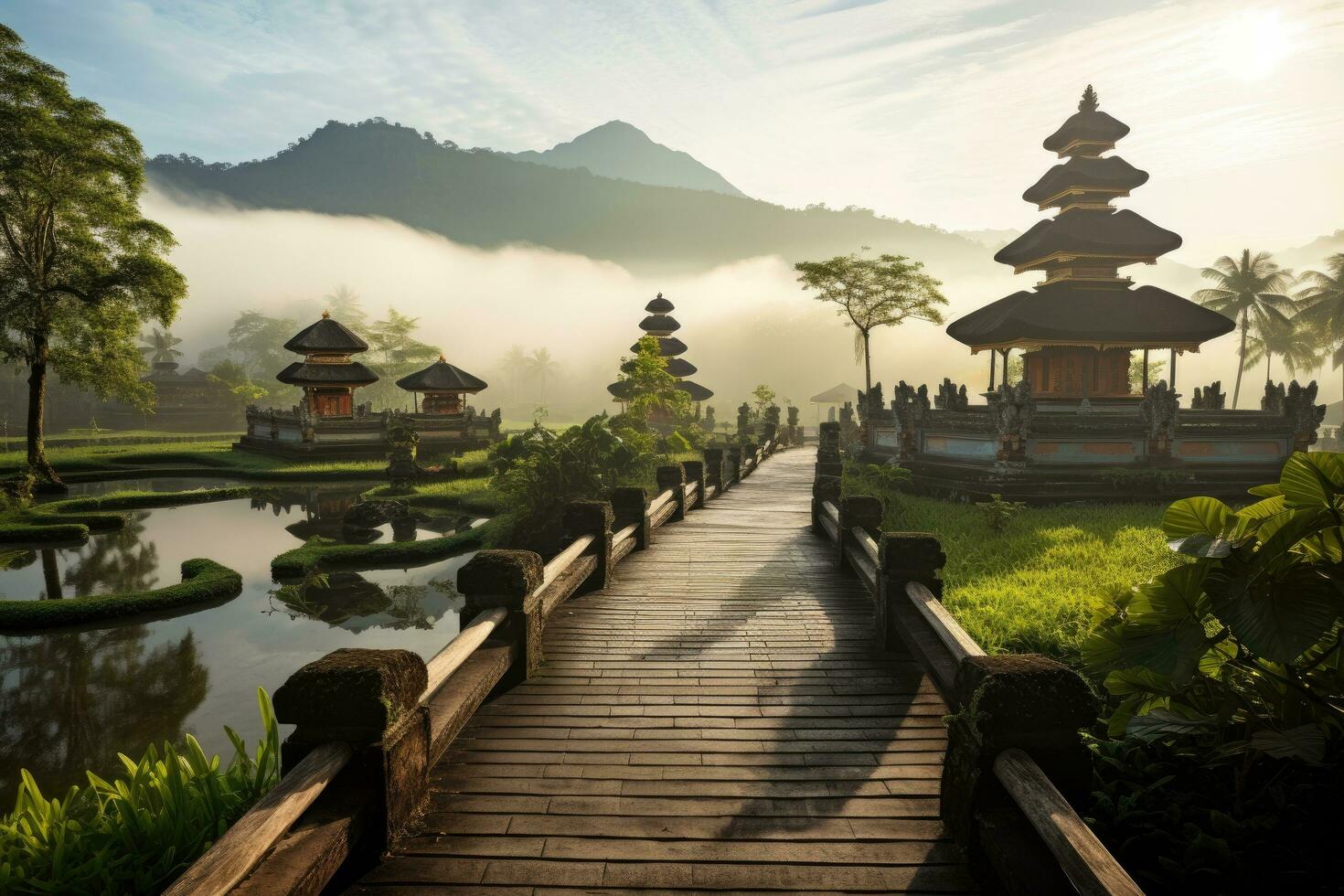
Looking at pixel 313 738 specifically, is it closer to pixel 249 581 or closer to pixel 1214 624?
pixel 1214 624

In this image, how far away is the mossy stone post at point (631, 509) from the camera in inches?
372

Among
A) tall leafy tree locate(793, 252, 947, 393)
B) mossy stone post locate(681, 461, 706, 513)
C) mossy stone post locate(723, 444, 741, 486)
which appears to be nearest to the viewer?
mossy stone post locate(681, 461, 706, 513)

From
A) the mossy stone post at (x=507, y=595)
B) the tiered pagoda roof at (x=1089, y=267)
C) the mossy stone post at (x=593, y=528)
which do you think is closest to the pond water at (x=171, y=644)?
the mossy stone post at (x=593, y=528)

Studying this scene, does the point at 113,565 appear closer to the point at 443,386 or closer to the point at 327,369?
the point at 443,386

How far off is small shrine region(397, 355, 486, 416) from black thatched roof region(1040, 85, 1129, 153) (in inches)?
973

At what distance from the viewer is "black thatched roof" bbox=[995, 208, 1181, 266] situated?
19.4 metres

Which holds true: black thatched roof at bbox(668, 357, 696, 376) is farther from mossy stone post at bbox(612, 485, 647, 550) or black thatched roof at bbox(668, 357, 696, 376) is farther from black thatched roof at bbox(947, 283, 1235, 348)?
mossy stone post at bbox(612, 485, 647, 550)

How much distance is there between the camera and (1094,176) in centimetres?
2017

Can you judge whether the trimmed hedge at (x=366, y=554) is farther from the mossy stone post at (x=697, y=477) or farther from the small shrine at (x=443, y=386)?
the small shrine at (x=443, y=386)

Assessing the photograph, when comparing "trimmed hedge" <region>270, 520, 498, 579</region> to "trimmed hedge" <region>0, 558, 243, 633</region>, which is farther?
"trimmed hedge" <region>270, 520, 498, 579</region>

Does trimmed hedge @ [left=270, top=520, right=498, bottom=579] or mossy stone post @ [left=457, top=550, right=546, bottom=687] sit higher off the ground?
mossy stone post @ [left=457, top=550, right=546, bottom=687]

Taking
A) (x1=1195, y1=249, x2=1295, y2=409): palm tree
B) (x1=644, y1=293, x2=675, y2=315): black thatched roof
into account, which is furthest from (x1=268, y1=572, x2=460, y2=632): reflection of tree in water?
(x1=1195, y1=249, x2=1295, y2=409): palm tree

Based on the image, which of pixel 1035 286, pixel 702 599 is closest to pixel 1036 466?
pixel 1035 286

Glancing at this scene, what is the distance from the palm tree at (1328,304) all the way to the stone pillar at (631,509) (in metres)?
47.6
